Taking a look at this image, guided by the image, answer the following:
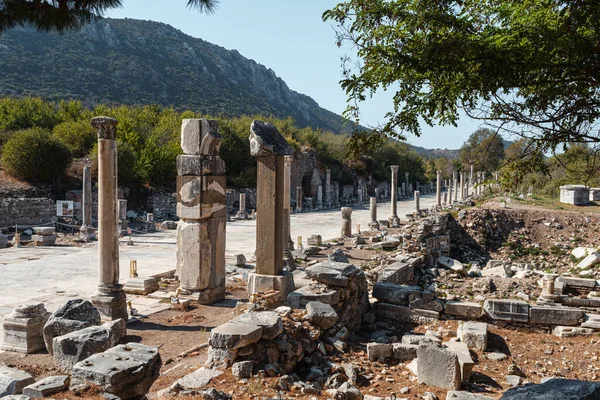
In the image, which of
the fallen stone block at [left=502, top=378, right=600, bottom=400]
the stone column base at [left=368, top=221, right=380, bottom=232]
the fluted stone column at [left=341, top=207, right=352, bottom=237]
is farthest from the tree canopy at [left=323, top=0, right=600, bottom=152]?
the stone column base at [left=368, top=221, right=380, bottom=232]

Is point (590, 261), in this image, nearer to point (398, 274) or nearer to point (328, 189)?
point (398, 274)

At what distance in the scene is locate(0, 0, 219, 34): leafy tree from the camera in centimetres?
724

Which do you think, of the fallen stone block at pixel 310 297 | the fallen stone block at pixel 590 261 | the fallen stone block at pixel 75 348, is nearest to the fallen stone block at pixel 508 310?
the fallen stone block at pixel 310 297

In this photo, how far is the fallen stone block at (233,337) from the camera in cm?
648

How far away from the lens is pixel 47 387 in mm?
5168

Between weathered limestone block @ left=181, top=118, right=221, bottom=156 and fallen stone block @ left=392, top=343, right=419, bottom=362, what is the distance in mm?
5549

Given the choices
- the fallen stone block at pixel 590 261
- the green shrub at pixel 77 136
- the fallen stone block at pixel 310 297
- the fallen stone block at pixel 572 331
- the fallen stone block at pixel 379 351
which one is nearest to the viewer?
the fallen stone block at pixel 379 351

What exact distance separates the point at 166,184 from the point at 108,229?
97.5 feet

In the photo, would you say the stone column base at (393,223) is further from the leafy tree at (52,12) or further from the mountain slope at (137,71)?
the mountain slope at (137,71)

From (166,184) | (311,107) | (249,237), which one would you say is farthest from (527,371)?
(311,107)

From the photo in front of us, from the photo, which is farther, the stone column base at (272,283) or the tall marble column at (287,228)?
the tall marble column at (287,228)

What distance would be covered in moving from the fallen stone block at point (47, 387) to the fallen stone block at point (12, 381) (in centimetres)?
22

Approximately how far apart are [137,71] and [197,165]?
7773 centimetres

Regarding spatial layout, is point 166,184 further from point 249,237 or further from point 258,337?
point 258,337
